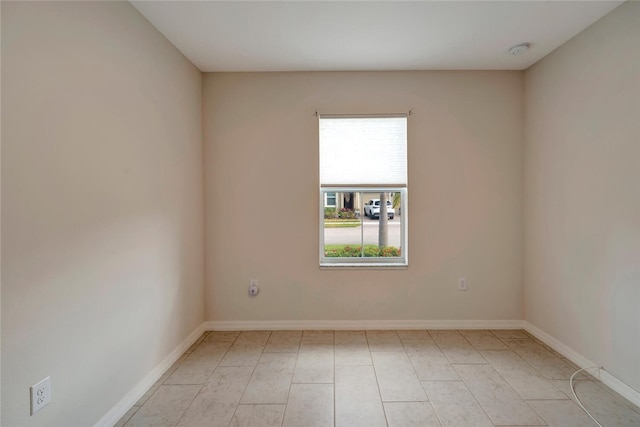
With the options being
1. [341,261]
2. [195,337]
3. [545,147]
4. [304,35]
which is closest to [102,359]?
[195,337]

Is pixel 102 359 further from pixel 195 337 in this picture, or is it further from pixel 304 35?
pixel 304 35

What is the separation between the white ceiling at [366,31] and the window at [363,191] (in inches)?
23.5

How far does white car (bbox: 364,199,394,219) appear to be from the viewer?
10.8 feet

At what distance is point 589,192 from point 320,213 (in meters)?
2.18

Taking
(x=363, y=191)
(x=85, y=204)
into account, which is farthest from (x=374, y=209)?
(x=85, y=204)

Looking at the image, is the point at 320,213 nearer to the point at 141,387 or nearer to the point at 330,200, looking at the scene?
the point at 330,200

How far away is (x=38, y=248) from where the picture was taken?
1.42 metres

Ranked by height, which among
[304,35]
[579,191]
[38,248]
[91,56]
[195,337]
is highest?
[304,35]

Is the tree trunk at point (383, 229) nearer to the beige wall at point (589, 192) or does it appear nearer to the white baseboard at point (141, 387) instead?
the beige wall at point (589, 192)

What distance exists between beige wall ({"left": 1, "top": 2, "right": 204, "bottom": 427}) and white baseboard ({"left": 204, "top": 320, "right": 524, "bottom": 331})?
71cm

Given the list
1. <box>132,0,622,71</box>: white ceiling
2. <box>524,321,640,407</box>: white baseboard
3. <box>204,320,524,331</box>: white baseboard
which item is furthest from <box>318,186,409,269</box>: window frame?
<box>524,321,640,407</box>: white baseboard

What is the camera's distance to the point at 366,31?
2.39 m

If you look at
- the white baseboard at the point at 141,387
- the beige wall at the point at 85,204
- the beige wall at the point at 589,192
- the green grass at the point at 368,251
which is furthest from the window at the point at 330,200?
the beige wall at the point at 589,192

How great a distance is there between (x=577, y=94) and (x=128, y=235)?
11.3 ft
